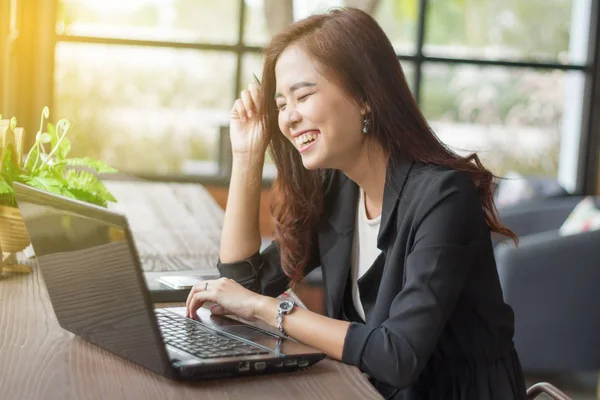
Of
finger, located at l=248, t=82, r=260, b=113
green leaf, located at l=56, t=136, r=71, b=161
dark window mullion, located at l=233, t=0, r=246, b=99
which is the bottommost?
green leaf, located at l=56, t=136, r=71, b=161

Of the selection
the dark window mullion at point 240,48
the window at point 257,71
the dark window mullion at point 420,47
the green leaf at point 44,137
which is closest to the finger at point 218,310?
the green leaf at point 44,137

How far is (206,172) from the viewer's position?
4914 mm

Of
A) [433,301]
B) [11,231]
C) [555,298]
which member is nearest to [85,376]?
[433,301]

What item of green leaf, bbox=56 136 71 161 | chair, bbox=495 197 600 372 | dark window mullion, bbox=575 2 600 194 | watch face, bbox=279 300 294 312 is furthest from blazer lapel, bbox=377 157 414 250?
dark window mullion, bbox=575 2 600 194

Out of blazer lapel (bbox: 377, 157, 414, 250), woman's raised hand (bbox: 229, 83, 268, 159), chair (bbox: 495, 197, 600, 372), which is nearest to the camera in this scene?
blazer lapel (bbox: 377, 157, 414, 250)

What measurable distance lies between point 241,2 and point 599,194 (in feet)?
8.21

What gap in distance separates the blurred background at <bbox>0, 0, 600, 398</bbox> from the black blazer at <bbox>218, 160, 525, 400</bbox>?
2984 millimetres

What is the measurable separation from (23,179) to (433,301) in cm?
84

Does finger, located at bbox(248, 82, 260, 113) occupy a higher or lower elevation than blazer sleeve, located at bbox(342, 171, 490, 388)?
higher

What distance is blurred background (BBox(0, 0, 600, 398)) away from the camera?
4.65m

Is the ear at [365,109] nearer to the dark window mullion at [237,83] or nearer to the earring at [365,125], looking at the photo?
the earring at [365,125]

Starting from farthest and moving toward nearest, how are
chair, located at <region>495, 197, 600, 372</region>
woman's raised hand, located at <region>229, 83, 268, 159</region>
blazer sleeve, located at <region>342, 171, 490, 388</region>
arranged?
chair, located at <region>495, 197, 600, 372</region> → woman's raised hand, located at <region>229, 83, 268, 159</region> → blazer sleeve, located at <region>342, 171, 490, 388</region>

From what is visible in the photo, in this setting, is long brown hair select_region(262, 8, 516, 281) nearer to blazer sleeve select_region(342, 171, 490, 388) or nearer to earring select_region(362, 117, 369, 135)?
earring select_region(362, 117, 369, 135)

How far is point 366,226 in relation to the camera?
69.6 inches
